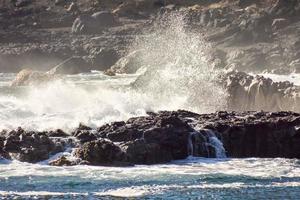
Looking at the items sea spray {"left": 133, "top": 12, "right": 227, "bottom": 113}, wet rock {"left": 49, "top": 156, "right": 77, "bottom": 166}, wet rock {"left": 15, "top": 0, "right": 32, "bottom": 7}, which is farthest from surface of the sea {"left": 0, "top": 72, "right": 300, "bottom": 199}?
wet rock {"left": 15, "top": 0, "right": 32, "bottom": 7}

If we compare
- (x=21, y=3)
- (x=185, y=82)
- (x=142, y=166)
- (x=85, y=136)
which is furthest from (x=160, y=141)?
(x=21, y=3)

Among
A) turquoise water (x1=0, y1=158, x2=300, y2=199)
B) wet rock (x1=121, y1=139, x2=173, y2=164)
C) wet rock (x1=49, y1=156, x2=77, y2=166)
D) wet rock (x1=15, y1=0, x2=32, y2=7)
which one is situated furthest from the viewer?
wet rock (x1=15, y1=0, x2=32, y2=7)

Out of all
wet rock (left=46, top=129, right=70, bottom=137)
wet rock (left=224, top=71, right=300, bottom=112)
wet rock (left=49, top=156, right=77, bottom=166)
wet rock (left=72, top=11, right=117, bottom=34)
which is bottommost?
wet rock (left=49, top=156, right=77, bottom=166)

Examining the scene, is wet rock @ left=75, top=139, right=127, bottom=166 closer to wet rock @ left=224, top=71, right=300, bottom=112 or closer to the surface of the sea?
the surface of the sea

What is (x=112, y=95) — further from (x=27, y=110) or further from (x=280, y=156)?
(x=280, y=156)

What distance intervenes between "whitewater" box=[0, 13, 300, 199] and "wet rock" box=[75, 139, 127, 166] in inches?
28.7

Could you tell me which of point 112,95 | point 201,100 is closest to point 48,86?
point 112,95

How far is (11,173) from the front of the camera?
102 ft

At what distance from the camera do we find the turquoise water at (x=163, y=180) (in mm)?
27141

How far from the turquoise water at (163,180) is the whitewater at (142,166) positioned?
31 millimetres

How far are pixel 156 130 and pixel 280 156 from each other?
5.87 m

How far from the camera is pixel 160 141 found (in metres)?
34.4

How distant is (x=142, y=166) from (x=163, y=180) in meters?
3.46

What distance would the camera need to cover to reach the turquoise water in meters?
27.1
